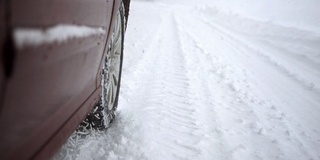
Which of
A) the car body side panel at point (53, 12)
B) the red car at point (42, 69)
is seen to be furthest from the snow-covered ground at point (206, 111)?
the car body side panel at point (53, 12)

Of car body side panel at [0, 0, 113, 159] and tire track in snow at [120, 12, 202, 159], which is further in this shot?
tire track in snow at [120, 12, 202, 159]

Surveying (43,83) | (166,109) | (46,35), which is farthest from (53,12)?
(166,109)

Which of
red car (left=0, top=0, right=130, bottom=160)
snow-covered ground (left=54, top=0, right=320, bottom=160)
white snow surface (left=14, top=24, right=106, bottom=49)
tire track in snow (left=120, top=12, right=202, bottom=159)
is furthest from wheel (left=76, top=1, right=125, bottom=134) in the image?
white snow surface (left=14, top=24, right=106, bottom=49)

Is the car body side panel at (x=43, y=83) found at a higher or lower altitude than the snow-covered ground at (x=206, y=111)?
higher

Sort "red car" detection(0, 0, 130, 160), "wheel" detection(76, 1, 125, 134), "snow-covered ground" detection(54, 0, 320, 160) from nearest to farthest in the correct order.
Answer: "red car" detection(0, 0, 130, 160) < "wheel" detection(76, 1, 125, 134) < "snow-covered ground" detection(54, 0, 320, 160)

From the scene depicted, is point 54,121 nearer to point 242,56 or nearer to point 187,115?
point 187,115

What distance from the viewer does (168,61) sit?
16.9ft

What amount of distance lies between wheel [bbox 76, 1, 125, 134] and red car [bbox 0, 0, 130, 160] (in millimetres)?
718

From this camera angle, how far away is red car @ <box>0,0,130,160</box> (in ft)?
1.90

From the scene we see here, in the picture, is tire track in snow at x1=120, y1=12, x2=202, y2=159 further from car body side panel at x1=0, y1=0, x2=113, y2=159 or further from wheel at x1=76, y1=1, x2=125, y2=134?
car body side panel at x1=0, y1=0, x2=113, y2=159

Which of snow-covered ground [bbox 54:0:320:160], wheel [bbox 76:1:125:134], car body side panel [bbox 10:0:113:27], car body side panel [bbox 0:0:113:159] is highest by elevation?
car body side panel [bbox 10:0:113:27]

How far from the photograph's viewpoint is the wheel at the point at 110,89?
1.98 meters

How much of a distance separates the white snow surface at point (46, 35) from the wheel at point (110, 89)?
3.21ft

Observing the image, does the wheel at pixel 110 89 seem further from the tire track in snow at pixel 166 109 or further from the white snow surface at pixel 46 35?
the white snow surface at pixel 46 35
